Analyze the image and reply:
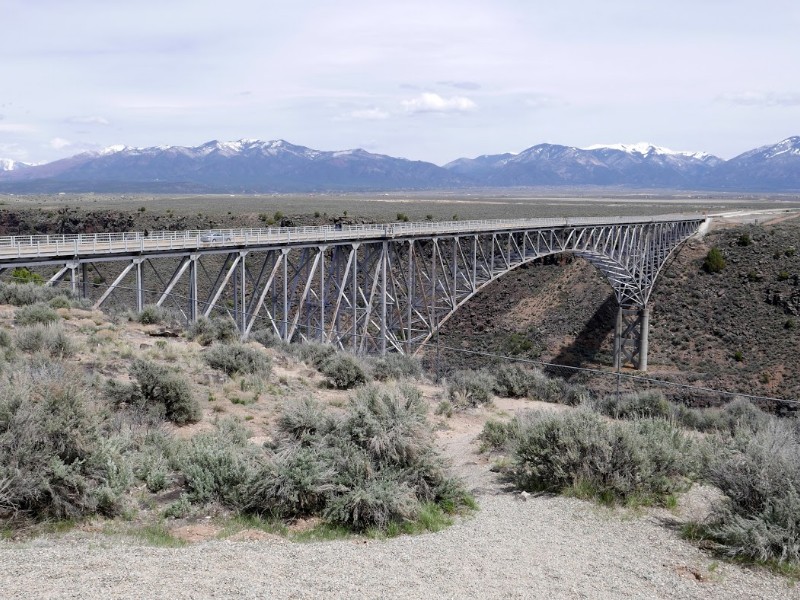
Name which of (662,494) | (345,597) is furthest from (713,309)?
(345,597)

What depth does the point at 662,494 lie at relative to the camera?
34.3 ft

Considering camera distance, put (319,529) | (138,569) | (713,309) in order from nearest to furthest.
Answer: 1. (138,569)
2. (319,529)
3. (713,309)

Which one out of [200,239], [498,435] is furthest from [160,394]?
[200,239]

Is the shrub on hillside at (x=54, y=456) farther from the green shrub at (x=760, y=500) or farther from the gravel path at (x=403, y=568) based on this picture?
the green shrub at (x=760, y=500)

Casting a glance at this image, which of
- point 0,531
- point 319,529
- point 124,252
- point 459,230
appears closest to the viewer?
point 0,531

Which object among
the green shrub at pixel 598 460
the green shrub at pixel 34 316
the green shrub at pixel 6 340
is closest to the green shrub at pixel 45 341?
the green shrub at pixel 6 340

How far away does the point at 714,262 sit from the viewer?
62.2 metres

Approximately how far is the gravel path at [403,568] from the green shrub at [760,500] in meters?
0.39

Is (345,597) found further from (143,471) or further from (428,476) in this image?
(143,471)

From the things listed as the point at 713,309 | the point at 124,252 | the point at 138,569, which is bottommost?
the point at 713,309

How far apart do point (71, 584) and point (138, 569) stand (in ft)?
2.06

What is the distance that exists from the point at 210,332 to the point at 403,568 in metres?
16.0

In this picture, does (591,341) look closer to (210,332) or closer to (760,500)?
(210,332)

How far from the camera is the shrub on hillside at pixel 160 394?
14.0 meters
